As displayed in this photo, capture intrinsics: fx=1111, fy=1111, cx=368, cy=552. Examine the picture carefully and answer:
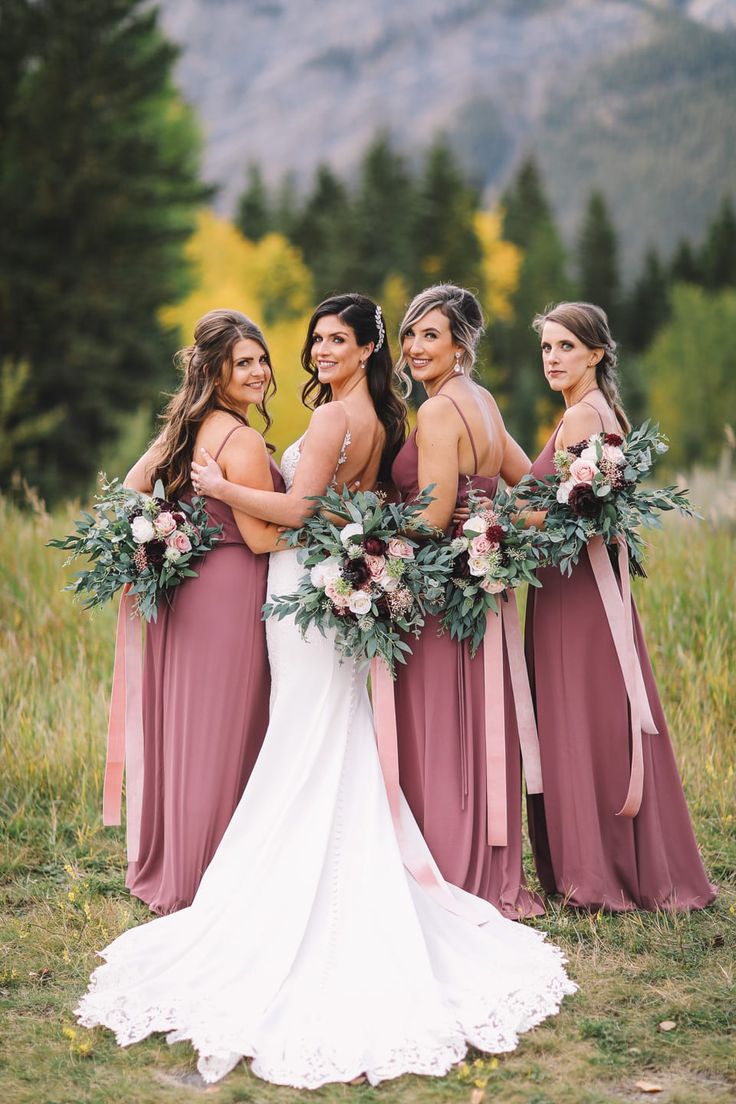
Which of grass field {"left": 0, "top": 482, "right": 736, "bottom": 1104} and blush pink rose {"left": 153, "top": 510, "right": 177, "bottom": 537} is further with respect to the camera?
blush pink rose {"left": 153, "top": 510, "right": 177, "bottom": 537}

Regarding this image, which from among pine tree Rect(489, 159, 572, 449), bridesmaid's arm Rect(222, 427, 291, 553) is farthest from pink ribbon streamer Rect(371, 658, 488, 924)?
pine tree Rect(489, 159, 572, 449)

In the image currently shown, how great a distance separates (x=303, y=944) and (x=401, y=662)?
133 cm

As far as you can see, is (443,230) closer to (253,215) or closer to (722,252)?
(253,215)

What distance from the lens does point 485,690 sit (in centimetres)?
496

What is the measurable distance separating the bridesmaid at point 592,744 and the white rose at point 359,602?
103 cm

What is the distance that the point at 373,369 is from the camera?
5027 millimetres

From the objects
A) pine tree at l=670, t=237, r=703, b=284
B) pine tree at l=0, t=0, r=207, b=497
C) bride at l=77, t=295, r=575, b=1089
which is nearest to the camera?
bride at l=77, t=295, r=575, b=1089

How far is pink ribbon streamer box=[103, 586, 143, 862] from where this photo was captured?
538 centimetres

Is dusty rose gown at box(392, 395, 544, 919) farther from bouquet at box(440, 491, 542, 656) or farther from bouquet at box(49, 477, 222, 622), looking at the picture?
bouquet at box(49, 477, 222, 622)

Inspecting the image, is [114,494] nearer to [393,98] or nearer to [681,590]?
[681,590]

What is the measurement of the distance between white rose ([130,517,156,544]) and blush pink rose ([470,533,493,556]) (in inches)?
56.1

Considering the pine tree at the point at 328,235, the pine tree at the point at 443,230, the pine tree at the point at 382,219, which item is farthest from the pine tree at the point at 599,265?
the pine tree at the point at 328,235

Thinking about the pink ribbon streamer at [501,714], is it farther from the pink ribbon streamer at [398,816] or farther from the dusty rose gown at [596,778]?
the pink ribbon streamer at [398,816]

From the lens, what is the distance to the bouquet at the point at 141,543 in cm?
495
